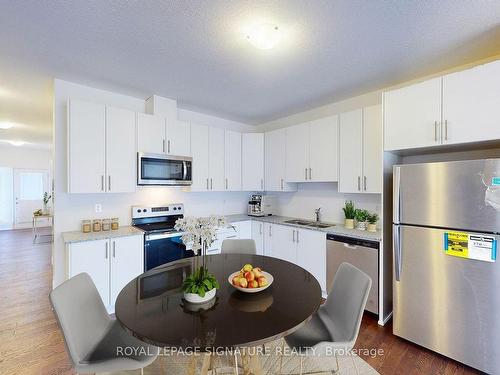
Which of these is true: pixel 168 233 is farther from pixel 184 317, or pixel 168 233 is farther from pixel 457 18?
pixel 457 18

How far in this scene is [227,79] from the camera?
8.56ft

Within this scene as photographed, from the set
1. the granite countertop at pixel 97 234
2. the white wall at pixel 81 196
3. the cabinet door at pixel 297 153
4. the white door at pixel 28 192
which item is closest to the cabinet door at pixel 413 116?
the cabinet door at pixel 297 153

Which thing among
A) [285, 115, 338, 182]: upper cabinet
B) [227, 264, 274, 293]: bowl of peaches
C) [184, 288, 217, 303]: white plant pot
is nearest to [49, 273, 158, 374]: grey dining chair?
[184, 288, 217, 303]: white plant pot

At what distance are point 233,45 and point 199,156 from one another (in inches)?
70.4

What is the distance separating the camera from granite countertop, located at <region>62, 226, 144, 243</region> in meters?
2.38

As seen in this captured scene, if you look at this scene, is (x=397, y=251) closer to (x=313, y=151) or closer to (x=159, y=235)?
(x=313, y=151)

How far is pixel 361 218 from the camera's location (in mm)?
2885

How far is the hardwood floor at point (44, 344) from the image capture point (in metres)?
1.82

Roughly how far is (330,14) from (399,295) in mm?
2386

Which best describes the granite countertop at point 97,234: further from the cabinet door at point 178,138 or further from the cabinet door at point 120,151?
the cabinet door at point 178,138

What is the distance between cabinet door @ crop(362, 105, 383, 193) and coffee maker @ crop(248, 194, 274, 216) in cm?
183

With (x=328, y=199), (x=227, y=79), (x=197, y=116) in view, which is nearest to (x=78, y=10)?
(x=227, y=79)

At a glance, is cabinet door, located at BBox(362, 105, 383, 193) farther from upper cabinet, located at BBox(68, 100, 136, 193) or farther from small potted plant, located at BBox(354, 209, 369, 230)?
upper cabinet, located at BBox(68, 100, 136, 193)

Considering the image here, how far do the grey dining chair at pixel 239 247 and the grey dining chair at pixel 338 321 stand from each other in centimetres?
94
